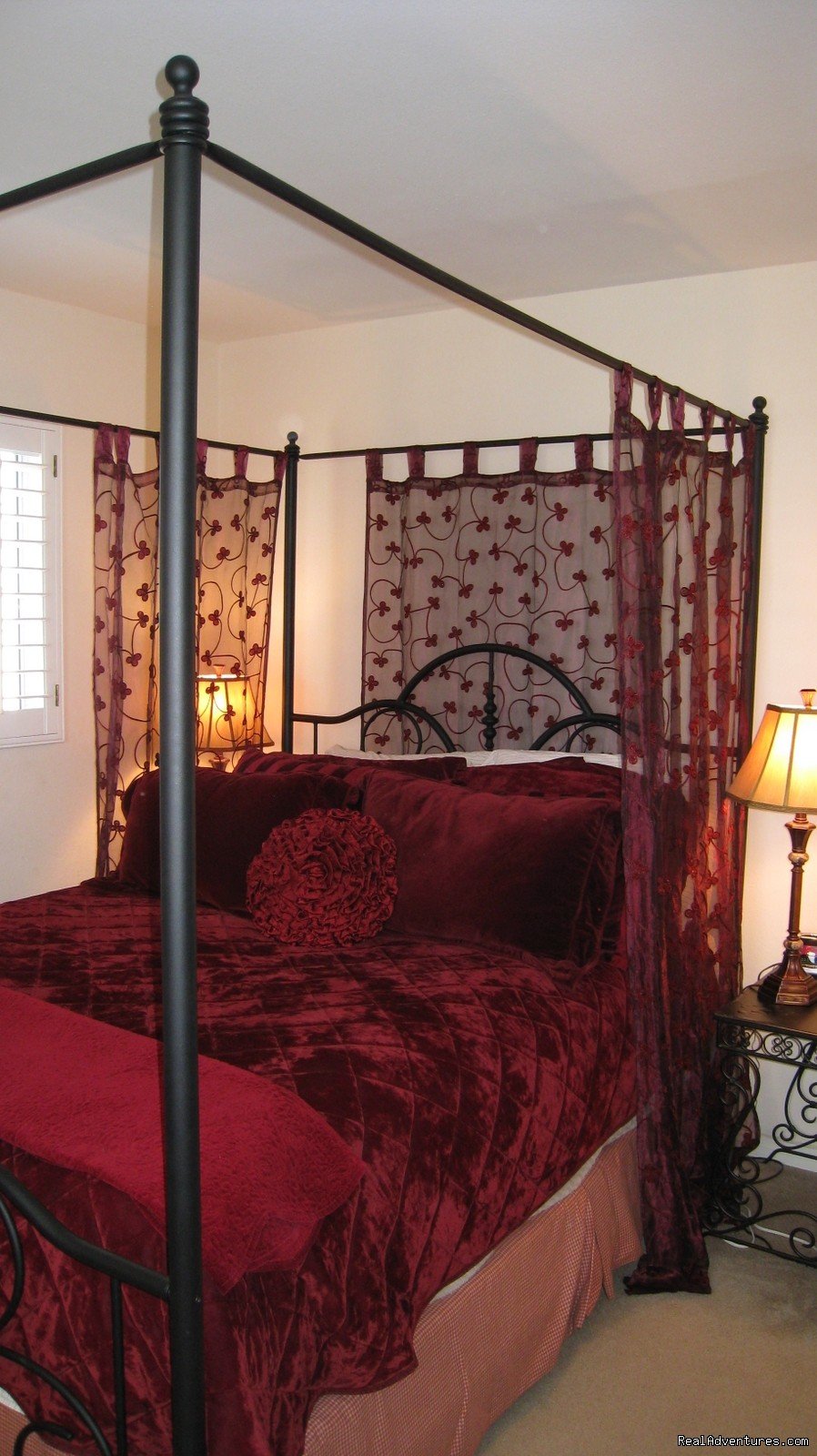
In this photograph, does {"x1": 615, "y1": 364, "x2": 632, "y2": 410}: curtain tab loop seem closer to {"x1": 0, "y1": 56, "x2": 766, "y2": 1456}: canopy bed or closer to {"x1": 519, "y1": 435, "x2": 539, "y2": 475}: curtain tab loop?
{"x1": 0, "y1": 56, "x2": 766, "y2": 1456}: canopy bed

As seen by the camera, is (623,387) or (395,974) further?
(395,974)

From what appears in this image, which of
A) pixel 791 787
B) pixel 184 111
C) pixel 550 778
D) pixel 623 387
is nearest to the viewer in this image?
pixel 184 111

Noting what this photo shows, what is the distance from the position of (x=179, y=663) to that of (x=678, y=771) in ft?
5.27

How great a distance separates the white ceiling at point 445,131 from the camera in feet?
6.39

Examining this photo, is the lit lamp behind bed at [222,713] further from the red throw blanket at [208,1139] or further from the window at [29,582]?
the red throw blanket at [208,1139]

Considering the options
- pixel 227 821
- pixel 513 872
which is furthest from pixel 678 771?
pixel 227 821

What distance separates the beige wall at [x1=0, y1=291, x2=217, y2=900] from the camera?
3.77 meters

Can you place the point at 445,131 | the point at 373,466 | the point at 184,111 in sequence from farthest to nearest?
the point at 373,466
the point at 445,131
the point at 184,111

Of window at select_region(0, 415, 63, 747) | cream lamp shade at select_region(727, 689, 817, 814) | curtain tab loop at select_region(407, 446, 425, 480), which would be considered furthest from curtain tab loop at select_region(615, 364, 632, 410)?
window at select_region(0, 415, 63, 747)

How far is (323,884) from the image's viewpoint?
8.96 ft

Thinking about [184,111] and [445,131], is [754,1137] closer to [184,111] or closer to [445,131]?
[445,131]

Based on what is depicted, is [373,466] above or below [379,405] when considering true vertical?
below

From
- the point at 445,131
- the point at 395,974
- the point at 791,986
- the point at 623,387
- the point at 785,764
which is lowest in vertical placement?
the point at 791,986

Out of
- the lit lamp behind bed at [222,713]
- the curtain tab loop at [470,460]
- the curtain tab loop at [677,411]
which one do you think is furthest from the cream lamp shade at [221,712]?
the curtain tab loop at [677,411]
